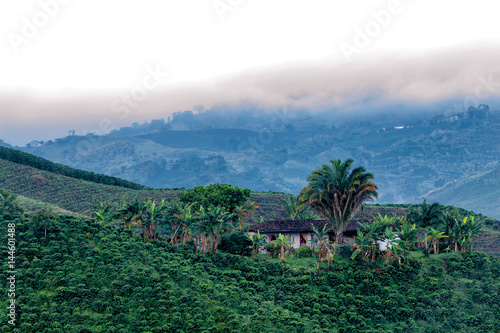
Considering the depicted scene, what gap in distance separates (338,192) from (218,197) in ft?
76.3

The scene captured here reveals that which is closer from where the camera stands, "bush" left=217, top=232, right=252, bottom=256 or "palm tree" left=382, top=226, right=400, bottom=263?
"palm tree" left=382, top=226, right=400, bottom=263

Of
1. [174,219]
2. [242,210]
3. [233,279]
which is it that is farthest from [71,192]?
[233,279]

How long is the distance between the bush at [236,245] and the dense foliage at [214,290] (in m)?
2.99

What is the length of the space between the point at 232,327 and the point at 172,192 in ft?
379

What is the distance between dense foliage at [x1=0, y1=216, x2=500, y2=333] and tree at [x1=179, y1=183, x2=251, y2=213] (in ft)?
68.6

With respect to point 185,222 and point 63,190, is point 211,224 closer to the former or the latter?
point 185,222

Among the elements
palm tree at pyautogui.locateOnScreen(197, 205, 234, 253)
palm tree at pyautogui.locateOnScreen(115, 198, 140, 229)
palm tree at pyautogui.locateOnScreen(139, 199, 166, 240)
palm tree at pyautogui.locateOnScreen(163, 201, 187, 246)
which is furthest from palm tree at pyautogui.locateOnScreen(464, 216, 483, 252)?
palm tree at pyautogui.locateOnScreen(115, 198, 140, 229)

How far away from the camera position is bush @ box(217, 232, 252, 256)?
6800 centimetres

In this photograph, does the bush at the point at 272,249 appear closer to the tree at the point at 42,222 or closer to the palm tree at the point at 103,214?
the palm tree at the point at 103,214

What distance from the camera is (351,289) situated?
59.4 metres

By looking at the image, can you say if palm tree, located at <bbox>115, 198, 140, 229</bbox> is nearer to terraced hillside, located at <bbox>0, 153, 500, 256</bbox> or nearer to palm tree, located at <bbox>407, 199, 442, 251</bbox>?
palm tree, located at <bbox>407, 199, 442, 251</bbox>

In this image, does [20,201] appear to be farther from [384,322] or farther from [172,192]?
[384,322]

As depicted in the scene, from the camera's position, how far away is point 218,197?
86.0m

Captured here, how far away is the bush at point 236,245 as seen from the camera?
68000 mm
